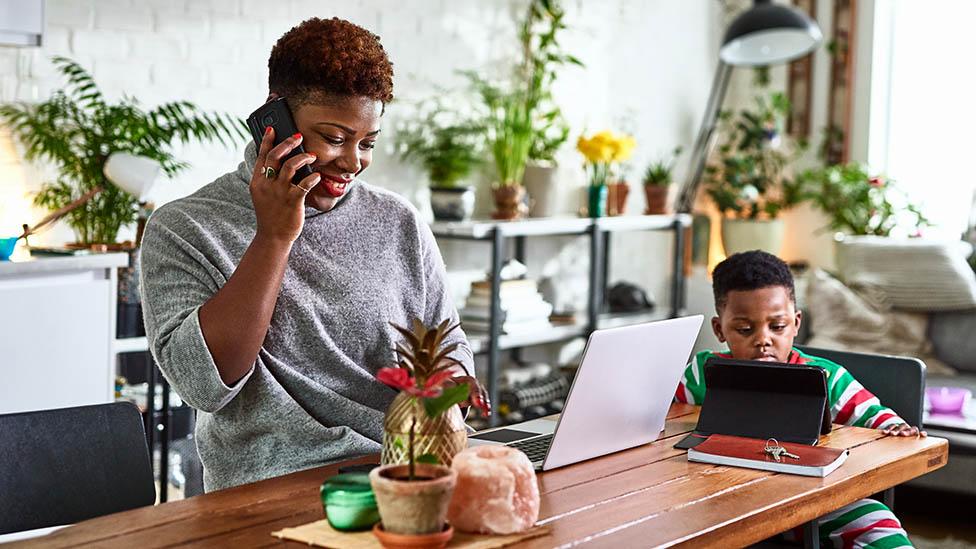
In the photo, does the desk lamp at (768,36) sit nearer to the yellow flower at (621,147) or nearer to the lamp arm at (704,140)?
the yellow flower at (621,147)

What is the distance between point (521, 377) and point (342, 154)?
11.2ft

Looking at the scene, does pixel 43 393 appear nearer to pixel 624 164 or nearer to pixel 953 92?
pixel 624 164

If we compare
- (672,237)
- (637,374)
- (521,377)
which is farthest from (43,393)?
(672,237)

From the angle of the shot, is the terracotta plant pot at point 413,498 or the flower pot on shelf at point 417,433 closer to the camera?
the terracotta plant pot at point 413,498

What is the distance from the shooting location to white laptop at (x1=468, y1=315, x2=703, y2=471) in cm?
174

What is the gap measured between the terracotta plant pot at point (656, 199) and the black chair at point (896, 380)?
3036 millimetres

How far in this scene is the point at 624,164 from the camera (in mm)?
5836

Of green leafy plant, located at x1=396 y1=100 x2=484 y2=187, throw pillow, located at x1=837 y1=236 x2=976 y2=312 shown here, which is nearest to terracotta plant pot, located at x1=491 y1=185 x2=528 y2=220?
green leafy plant, located at x1=396 y1=100 x2=484 y2=187

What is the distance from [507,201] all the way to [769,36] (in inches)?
53.6

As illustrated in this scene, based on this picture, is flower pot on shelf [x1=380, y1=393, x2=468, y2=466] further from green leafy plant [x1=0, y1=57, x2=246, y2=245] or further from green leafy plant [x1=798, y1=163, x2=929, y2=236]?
green leafy plant [x1=798, y1=163, x2=929, y2=236]

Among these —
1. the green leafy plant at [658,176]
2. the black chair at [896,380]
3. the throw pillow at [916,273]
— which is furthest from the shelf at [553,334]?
the black chair at [896,380]

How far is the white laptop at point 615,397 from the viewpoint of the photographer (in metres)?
1.74

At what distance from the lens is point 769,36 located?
5.21 metres

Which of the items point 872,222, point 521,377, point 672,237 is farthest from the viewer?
point 672,237
